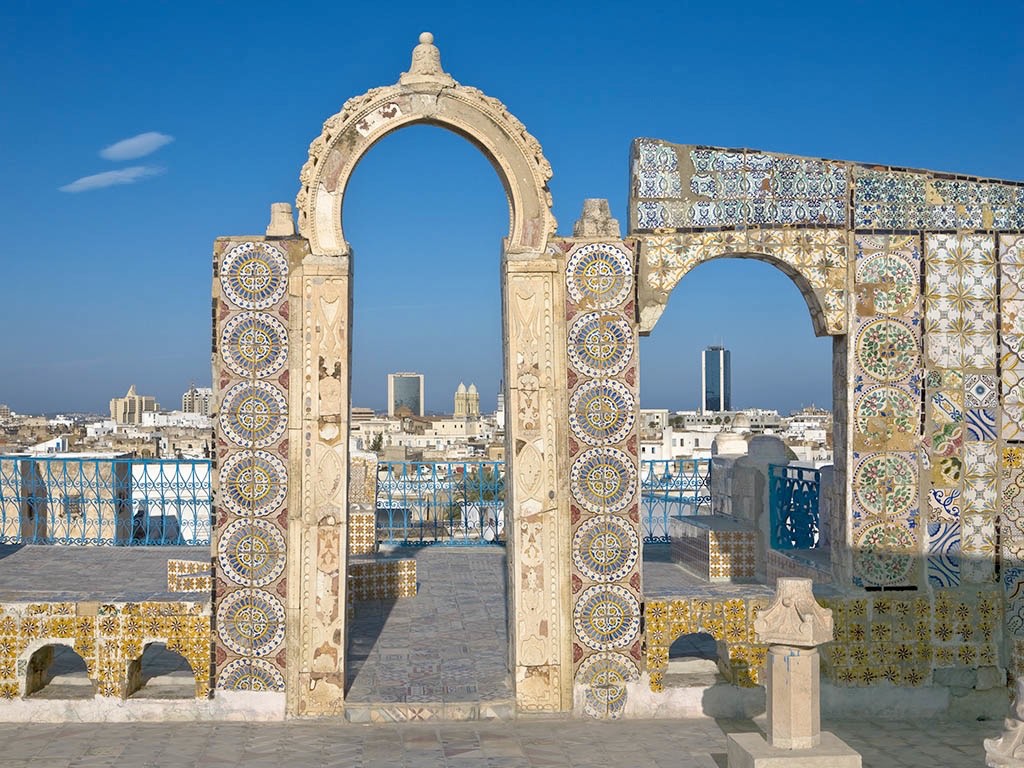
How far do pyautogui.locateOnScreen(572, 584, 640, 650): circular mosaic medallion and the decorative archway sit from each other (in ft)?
0.41

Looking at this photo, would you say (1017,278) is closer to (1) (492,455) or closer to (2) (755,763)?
(2) (755,763)

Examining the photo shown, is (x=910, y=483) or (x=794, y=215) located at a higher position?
(x=794, y=215)

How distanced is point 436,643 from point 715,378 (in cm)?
15751

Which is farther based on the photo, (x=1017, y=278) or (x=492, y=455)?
(x=492, y=455)

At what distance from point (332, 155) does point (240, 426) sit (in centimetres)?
186

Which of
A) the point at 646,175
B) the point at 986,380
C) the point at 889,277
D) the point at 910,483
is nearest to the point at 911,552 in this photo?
the point at 910,483

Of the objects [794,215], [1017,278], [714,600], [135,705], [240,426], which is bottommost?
[135,705]

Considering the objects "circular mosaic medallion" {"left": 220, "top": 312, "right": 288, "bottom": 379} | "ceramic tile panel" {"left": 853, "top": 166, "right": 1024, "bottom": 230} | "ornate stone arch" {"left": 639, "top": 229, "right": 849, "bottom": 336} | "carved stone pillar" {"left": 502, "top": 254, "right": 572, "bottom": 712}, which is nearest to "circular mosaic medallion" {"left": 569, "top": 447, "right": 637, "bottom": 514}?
"carved stone pillar" {"left": 502, "top": 254, "right": 572, "bottom": 712}

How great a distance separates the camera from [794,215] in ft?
23.7

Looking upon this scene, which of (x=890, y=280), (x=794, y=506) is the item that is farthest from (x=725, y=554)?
(x=890, y=280)

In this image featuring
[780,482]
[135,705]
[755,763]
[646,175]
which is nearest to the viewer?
[755,763]

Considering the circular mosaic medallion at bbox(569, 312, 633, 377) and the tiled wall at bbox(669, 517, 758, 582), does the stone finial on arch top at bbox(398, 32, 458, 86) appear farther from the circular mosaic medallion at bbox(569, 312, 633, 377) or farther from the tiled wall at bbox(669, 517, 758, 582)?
the tiled wall at bbox(669, 517, 758, 582)

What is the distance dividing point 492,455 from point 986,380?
114 ft

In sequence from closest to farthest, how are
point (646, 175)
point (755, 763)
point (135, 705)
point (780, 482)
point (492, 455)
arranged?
1. point (755, 763)
2. point (135, 705)
3. point (646, 175)
4. point (780, 482)
5. point (492, 455)
